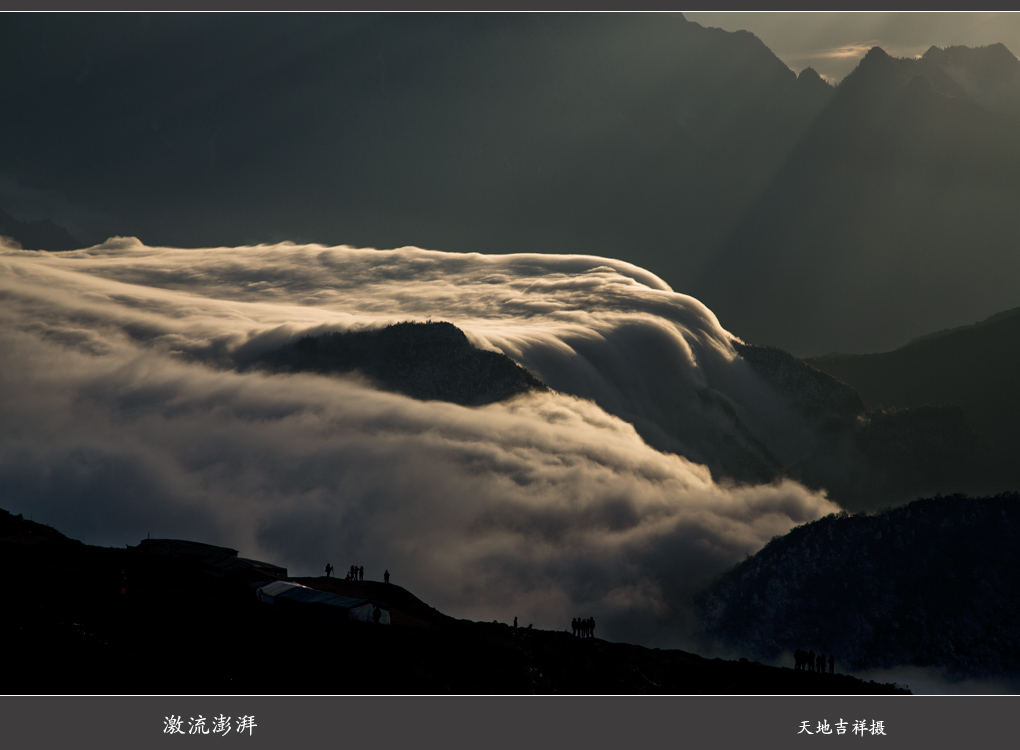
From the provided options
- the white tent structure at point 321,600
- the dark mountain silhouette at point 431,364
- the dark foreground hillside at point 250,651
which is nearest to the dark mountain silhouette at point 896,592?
the dark foreground hillside at point 250,651

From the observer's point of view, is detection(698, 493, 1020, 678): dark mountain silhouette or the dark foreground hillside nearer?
the dark foreground hillside

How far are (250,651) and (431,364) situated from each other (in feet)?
351

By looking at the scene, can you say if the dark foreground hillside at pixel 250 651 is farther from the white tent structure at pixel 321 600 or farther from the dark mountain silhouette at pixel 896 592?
the dark mountain silhouette at pixel 896 592

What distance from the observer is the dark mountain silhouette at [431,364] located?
15975 centimetres

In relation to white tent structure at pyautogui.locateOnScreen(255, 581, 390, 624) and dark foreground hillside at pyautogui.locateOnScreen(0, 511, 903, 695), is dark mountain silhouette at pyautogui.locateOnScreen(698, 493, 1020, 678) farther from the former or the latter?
white tent structure at pyautogui.locateOnScreen(255, 581, 390, 624)

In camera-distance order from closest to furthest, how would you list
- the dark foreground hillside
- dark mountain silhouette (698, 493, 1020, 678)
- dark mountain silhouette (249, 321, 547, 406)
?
the dark foreground hillside, dark mountain silhouette (698, 493, 1020, 678), dark mountain silhouette (249, 321, 547, 406)

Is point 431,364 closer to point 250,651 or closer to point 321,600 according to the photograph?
point 321,600

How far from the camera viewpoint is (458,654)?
61.7 meters

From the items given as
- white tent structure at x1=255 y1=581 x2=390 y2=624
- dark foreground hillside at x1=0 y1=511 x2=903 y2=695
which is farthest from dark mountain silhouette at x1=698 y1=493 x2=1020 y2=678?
white tent structure at x1=255 y1=581 x2=390 y2=624

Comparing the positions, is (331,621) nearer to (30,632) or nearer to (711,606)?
(30,632)

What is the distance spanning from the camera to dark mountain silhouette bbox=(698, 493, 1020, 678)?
81188 mm

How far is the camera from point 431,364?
161875mm

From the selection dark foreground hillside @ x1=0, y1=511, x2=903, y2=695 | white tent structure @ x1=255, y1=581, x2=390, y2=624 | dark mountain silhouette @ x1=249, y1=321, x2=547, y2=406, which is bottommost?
dark foreground hillside @ x1=0, y1=511, x2=903, y2=695

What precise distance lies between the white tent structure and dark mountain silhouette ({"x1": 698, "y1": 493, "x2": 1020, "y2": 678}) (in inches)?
1663
